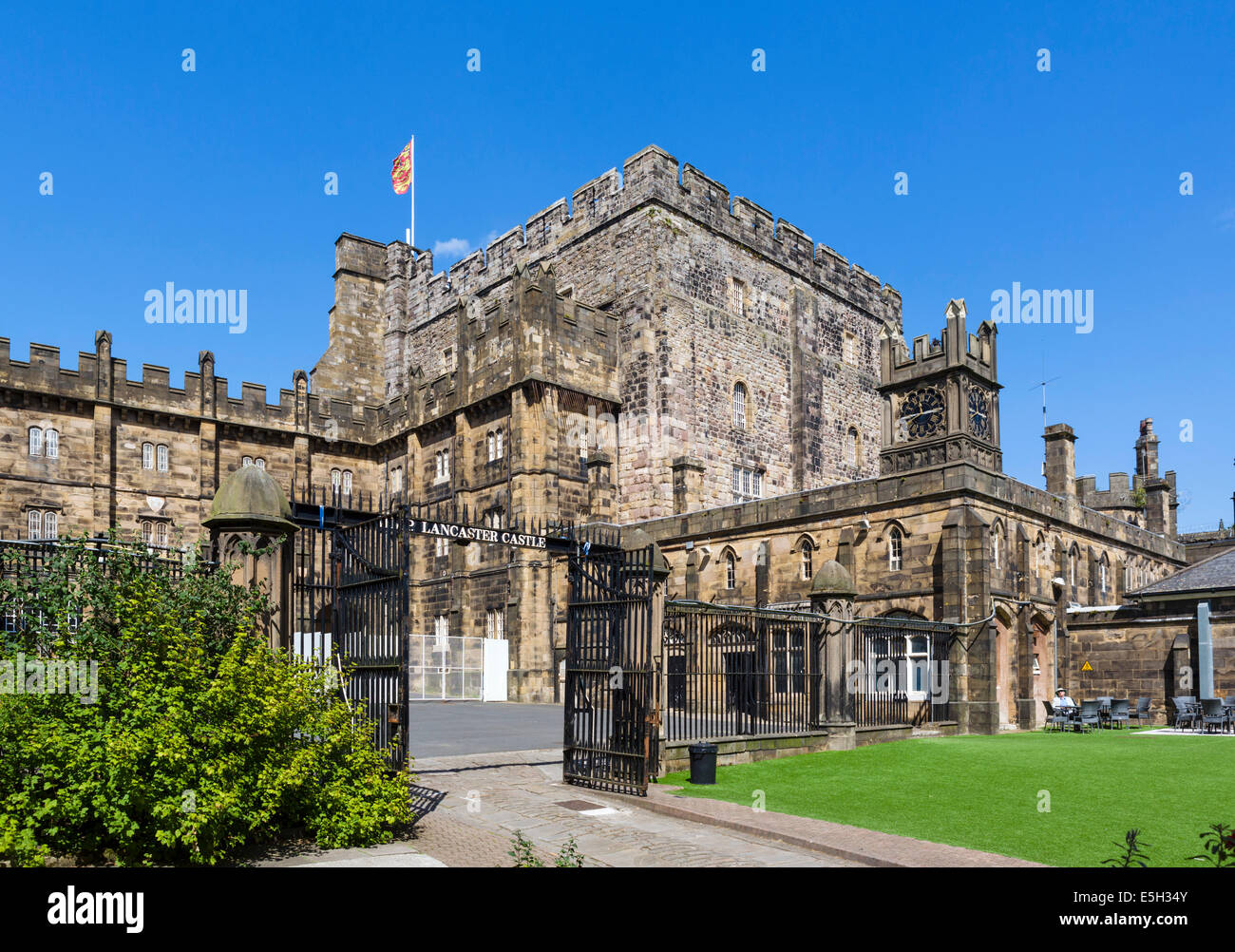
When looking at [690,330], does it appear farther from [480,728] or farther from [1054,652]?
[480,728]

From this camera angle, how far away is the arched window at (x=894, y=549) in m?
25.9

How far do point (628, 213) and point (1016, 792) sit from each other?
28.8m

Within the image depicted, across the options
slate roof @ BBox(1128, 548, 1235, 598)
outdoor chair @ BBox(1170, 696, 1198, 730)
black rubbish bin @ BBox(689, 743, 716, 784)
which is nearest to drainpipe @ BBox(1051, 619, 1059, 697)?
slate roof @ BBox(1128, 548, 1235, 598)

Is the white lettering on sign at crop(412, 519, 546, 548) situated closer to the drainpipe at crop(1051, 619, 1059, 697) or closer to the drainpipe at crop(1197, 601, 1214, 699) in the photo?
the drainpipe at crop(1051, 619, 1059, 697)

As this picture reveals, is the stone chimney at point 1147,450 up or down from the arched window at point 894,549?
up

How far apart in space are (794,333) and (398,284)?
21230 mm

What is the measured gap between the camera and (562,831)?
974cm

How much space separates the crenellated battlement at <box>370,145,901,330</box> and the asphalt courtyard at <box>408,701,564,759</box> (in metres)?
16.1

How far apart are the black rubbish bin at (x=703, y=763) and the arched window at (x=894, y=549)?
46.5 ft

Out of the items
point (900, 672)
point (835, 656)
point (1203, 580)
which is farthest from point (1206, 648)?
point (835, 656)

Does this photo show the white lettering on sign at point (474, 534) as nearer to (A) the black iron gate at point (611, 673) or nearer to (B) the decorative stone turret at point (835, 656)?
(A) the black iron gate at point (611, 673)

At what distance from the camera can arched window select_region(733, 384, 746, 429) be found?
1503 inches

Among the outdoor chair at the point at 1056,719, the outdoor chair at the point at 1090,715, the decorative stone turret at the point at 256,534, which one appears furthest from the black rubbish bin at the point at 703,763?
the outdoor chair at the point at 1056,719
